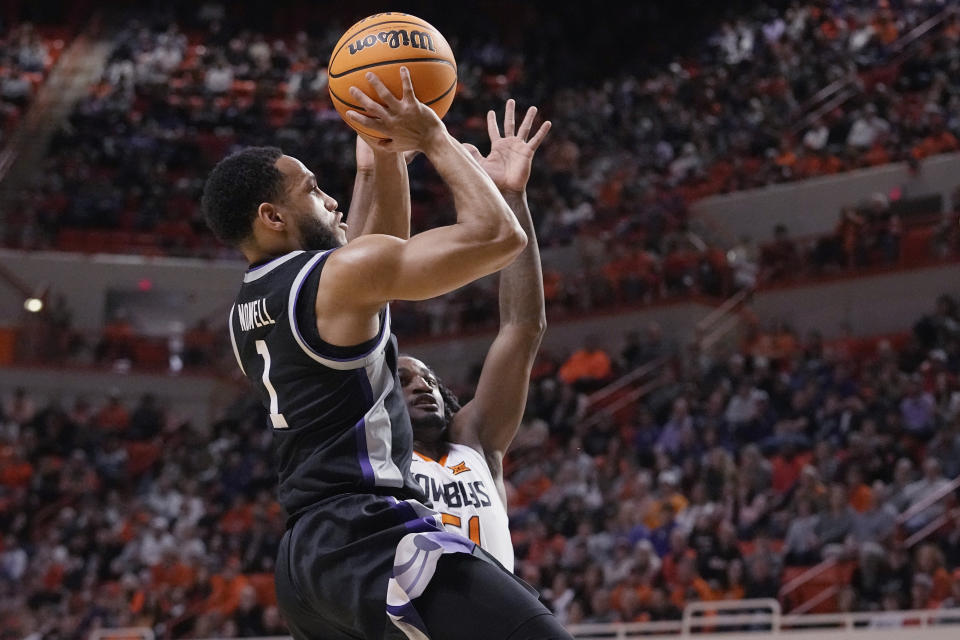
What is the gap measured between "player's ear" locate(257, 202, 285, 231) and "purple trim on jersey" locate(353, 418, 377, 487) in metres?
0.61

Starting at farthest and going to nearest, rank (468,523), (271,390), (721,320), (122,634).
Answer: (721,320) → (122,634) → (468,523) → (271,390)

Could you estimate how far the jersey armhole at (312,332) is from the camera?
130 inches

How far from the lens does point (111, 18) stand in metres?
26.5

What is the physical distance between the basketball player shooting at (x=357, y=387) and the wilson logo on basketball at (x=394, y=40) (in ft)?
1.07

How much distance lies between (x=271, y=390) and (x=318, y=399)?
0.53 ft

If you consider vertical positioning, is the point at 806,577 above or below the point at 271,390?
below

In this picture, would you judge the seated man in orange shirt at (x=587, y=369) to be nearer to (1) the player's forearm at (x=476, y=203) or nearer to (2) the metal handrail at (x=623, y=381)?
(2) the metal handrail at (x=623, y=381)

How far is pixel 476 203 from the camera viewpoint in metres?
3.21

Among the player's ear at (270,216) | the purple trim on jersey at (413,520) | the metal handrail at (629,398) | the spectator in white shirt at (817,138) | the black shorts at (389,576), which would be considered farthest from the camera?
the spectator in white shirt at (817,138)

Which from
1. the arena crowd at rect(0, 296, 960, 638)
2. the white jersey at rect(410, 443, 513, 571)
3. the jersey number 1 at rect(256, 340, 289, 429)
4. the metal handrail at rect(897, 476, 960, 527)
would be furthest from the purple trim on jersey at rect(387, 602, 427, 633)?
the metal handrail at rect(897, 476, 960, 527)

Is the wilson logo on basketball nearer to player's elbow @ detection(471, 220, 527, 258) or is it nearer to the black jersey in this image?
the black jersey

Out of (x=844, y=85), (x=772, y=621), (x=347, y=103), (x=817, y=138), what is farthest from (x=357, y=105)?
(x=844, y=85)

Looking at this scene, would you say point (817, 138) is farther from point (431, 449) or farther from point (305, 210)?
point (305, 210)

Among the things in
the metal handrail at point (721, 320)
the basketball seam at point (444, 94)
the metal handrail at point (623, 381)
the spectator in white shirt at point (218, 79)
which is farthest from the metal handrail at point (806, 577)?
the spectator in white shirt at point (218, 79)
